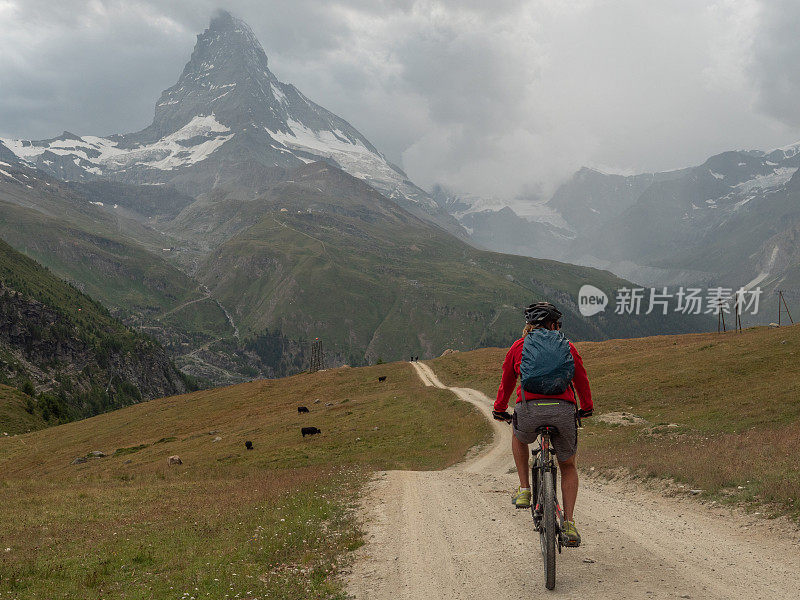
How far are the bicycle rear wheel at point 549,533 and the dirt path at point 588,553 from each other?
26 cm

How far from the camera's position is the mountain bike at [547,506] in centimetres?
905

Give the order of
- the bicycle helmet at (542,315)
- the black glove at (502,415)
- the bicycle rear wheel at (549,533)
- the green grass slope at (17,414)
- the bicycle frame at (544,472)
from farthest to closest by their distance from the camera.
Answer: the green grass slope at (17,414)
the black glove at (502,415)
the bicycle helmet at (542,315)
the bicycle frame at (544,472)
the bicycle rear wheel at (549,533)

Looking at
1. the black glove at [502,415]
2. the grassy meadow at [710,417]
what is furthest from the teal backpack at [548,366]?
the grassy meadow at [710,417]

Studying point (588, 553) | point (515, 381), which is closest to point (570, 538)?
point (588, 553)

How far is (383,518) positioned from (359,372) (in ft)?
275

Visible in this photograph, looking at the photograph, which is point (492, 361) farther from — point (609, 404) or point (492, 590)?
point (492, 590)

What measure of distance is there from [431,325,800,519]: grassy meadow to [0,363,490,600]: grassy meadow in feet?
36.0

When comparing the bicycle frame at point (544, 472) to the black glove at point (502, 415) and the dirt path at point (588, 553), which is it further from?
the dirt path at point (588, 553)

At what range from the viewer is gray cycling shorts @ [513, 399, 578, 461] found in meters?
9.59

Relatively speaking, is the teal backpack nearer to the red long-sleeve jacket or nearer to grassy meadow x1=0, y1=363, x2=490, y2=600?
the red long-sleeve jacket

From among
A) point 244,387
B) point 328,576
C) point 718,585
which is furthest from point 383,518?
point 244,387

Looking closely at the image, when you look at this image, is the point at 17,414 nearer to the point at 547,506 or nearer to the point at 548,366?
the point at 547,506

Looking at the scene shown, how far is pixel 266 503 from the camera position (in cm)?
2009

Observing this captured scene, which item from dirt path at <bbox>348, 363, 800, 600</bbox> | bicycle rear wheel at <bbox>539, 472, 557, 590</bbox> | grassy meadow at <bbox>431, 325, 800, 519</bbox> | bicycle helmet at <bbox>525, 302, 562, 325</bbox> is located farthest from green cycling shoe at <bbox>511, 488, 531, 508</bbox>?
grassy meadow at <bbox>431, 325, 800, 519</bbox>
